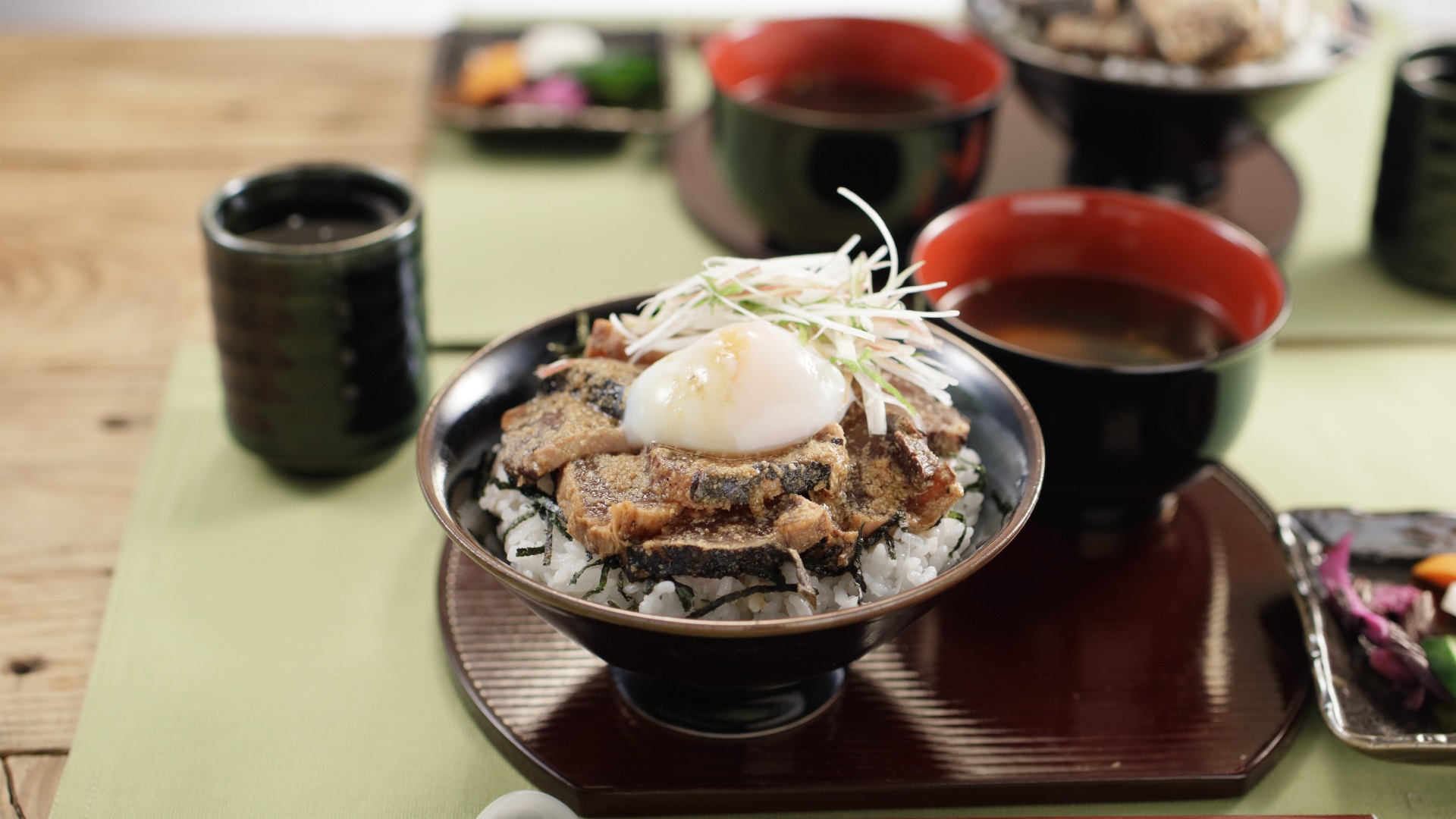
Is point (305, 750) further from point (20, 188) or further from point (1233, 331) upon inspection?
point (20, 188)

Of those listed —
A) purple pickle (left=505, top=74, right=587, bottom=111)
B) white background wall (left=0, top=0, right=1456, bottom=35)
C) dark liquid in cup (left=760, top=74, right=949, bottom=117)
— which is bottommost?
white background wall (left=0, top=0, right=1456, bottom=35)

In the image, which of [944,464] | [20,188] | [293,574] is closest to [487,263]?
[293,574]

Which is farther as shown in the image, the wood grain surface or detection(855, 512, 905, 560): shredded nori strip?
the wood grain surface

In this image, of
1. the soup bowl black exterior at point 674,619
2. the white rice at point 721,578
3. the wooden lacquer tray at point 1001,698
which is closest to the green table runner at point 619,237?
the soup bowl black exterior at point 674,619

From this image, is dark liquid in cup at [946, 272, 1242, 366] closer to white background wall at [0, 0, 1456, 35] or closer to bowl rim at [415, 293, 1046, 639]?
bowl rim at [415, 293, 1046, 639]

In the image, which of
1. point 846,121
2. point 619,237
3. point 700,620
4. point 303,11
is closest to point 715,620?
point 700,620

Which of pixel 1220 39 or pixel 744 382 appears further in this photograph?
pixel 1220 39

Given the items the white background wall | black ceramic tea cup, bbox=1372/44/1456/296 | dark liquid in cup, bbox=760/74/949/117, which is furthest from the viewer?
the white background wall

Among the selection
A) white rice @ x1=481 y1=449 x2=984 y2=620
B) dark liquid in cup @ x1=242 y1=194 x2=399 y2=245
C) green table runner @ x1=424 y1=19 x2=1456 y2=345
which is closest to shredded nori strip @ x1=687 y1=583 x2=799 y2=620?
white rice @ x1=481 y1=449 x2=984 y2=620
